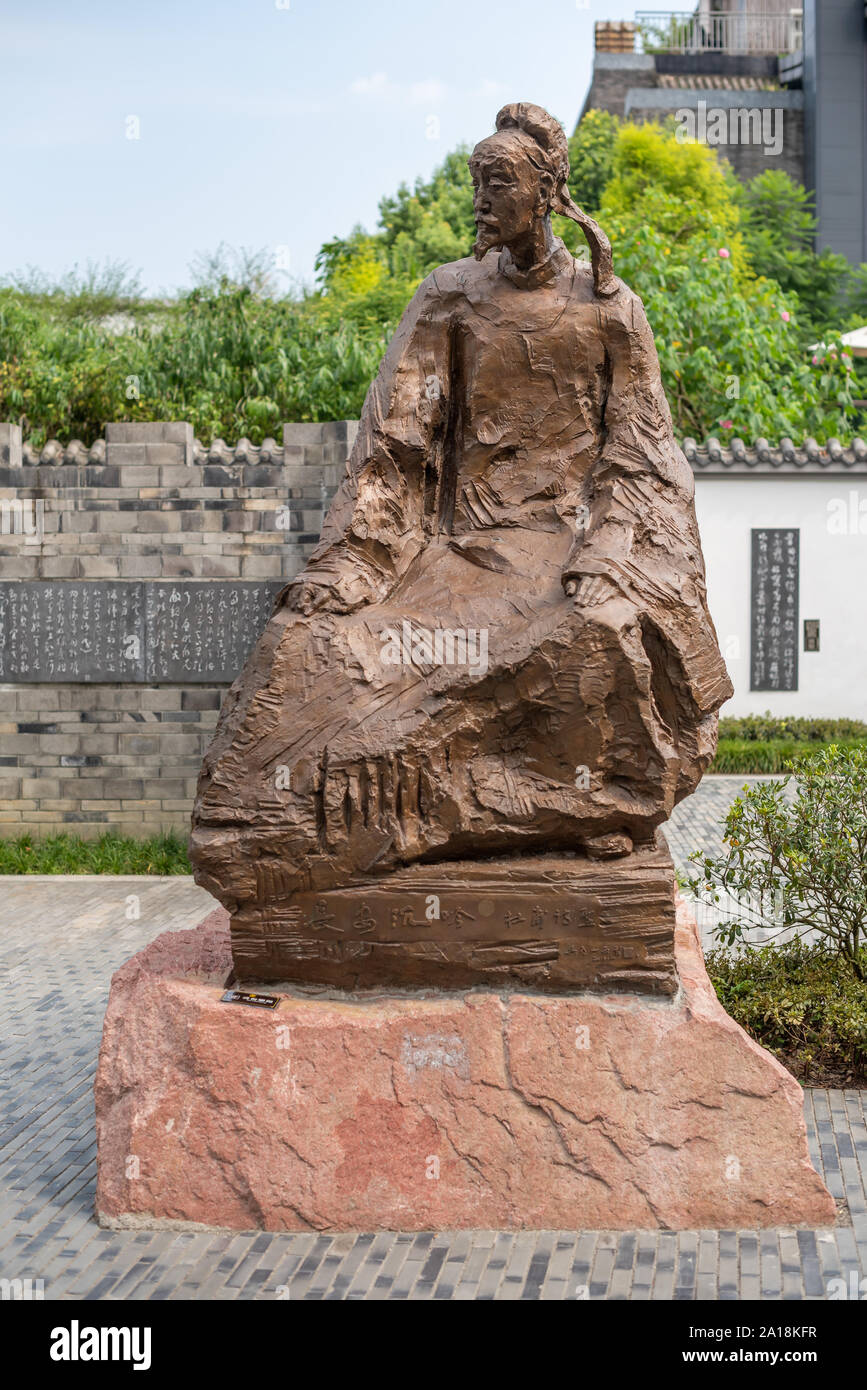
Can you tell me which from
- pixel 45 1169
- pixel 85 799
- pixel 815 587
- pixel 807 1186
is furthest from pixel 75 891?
pixel 815 587

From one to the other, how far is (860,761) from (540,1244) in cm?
245

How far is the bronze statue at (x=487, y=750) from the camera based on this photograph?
152 inches

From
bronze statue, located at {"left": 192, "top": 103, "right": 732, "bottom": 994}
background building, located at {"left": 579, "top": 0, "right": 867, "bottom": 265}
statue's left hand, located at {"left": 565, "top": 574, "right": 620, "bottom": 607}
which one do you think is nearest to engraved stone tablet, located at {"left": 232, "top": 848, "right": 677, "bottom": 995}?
bronze statue, located at {"left": 192, "top": 103, "right": 732, "bottom": 994}

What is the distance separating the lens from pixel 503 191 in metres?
4.02

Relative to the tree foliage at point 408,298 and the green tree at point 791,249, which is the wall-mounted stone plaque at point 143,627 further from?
the green tree at point 791,249

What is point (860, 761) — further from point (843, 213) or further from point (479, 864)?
point (843, 213)

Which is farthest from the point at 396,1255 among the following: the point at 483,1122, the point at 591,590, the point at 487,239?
the point at 487,239

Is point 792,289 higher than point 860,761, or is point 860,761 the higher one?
point 792,289

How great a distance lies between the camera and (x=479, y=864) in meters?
3.92

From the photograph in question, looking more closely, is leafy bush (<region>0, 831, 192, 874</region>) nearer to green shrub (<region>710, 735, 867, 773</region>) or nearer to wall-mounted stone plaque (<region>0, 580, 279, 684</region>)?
wall-mounted stone plaque (<region>0, 580, 279, 684</region>)

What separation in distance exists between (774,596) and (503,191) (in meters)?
8.81

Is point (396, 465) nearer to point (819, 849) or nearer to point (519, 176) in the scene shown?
point (519, 176)

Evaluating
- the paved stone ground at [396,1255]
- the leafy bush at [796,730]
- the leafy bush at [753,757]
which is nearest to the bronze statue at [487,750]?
the paved stone ground at [396,1255]

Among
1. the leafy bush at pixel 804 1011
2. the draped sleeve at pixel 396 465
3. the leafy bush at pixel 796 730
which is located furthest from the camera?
the leafy bush at pixel 796 730
